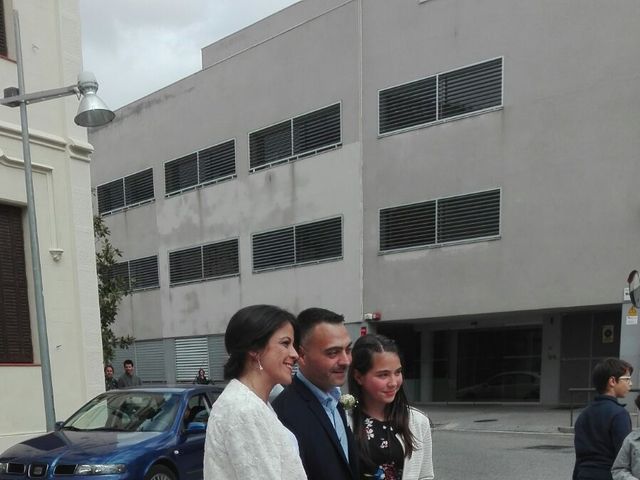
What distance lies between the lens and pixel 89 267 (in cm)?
1116

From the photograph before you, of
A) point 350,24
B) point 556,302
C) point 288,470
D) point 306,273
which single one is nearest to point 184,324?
point 306,273

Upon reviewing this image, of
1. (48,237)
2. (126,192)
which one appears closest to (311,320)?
(48,237)

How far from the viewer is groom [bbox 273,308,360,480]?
2344 millimetres

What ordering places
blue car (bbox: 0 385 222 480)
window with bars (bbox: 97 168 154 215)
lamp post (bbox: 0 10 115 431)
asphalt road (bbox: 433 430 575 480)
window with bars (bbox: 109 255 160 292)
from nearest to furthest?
1. blue car (bbox: 0 385 222 480)
2. lamp post (bbox: 0 10 115 431)
3. asphalt road (bbox: 433 430 575 480)
4. window with bars (bbox: 109 255 160 292)
5. window with bars (bbox: 97 168 154 215)

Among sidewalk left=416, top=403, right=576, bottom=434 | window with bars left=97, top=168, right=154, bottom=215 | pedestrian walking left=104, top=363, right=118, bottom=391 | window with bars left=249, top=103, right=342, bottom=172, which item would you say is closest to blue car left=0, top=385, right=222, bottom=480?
pedestrian walking left=104, top=363, right=118, bottom=391

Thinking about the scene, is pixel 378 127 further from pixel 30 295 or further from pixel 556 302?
pixel 30 295

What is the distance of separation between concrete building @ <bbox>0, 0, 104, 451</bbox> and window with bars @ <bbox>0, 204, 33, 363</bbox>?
0.02 metres

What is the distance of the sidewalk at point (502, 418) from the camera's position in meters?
14.5

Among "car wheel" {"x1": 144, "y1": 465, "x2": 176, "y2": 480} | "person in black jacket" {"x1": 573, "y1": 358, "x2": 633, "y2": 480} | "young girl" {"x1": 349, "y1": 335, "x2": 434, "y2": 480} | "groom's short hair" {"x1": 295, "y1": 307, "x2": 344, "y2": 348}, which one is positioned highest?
"groom's short hair" {"x1": 295, "y1": 307, "x2": 344, "y2": 348}

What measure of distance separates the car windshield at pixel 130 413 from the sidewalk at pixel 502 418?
9.51 metres

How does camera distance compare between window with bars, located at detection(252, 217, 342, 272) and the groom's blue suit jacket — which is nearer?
the groom's blue suit jacket

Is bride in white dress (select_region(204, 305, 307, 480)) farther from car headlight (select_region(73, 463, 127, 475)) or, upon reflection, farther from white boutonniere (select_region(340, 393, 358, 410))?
car headlight (select_region(73, 463, 127, 475))

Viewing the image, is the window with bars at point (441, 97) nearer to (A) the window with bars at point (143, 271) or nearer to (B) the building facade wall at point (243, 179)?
(B) the building facade wall at point (243, 179)

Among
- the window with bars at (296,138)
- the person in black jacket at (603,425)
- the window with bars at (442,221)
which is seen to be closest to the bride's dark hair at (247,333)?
the person in black jacket at (603,425)
